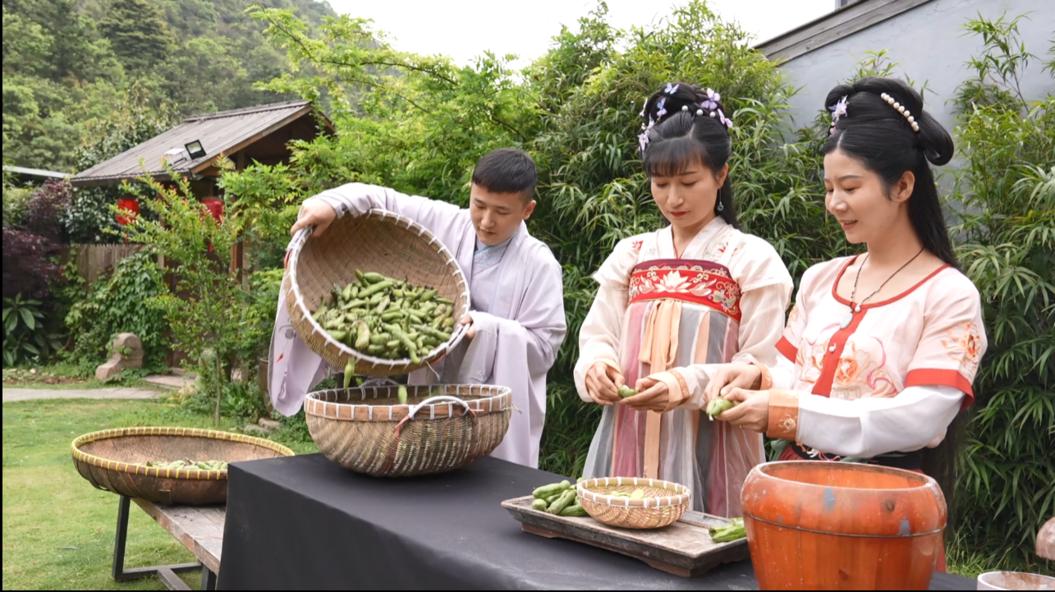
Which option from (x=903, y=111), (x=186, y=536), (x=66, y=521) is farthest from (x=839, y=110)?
(x=66, y=521)

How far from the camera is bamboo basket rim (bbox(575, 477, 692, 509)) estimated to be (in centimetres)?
164

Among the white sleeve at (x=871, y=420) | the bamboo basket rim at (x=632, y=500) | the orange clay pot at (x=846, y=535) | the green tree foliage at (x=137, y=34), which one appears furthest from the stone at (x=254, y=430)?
the green tree foliage at (x=137, y=34)

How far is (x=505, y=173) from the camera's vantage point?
9.62 ft

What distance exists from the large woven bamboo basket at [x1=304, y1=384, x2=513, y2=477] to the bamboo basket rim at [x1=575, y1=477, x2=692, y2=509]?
486 millimetres

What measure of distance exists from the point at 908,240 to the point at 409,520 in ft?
4.21

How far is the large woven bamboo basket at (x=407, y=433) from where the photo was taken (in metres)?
2.14

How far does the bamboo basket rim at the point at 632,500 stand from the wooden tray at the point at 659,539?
0.16ft

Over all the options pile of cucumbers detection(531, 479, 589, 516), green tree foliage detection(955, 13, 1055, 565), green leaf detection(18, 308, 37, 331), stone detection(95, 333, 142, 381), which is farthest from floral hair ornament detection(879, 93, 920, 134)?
green leaf detection(18, 308, 37, 331)

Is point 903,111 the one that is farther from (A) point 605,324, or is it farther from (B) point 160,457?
(B) point 160,457

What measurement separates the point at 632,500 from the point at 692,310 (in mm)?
965

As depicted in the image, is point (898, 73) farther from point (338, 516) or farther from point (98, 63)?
point (98, 63)

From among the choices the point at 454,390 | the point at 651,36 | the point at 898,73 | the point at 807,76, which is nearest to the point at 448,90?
the point at 651,36

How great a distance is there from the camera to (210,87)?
89.2 feet

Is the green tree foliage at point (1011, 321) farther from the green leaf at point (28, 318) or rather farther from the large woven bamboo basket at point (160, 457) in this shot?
the green leaf at point (28, 318)
